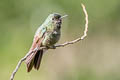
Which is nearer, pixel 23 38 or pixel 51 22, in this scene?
pixel 51 22

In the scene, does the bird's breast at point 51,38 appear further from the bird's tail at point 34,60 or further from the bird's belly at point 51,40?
the bird's tail at point 34,60

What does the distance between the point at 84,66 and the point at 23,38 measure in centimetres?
269

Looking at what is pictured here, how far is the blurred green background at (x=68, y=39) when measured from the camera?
1578 centimetres

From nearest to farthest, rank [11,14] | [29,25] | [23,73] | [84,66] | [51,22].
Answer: [51,22] < [23,73] < [84,66] < [29,25] < [11,14]

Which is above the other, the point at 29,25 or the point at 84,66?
the point at 29,25

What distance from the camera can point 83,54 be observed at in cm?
1708

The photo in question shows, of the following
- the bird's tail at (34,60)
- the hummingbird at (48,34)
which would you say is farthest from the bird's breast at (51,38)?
the bird's tail at (34,60)

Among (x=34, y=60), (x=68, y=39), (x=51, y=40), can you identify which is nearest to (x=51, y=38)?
(x=51, y=40)

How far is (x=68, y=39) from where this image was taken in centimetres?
1706

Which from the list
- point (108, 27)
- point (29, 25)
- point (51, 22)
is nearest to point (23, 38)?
point (29, 25)

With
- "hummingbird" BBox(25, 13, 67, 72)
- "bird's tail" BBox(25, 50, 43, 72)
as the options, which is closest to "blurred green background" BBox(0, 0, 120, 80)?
"hummingbird" BBox(25, 13, 67, 72)

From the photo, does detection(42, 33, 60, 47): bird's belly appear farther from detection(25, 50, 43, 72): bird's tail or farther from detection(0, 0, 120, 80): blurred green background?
detection(0, 0, 120, 80): blurred green background

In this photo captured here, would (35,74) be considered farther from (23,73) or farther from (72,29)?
(72,29)

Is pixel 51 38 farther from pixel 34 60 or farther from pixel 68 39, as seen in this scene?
pixel 68 39
